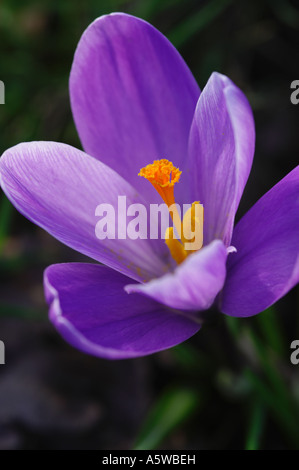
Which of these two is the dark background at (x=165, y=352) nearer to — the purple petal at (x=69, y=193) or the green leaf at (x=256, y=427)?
the green leaf at (x=256, y=427)

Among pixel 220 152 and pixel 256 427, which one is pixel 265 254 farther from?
pixel 256 427

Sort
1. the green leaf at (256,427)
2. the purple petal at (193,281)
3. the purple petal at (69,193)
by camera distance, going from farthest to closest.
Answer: the green leaf at (256,427) < the purple petal at (69,193) < the purple petal at (193,281)

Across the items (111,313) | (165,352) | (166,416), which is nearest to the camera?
(111,313)

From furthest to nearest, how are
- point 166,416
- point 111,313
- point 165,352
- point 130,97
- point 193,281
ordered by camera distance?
point 165,352 → point 166,416 → point 130,97 → point 111,313 → point 193,281

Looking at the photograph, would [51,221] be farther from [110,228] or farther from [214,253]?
[214,253]

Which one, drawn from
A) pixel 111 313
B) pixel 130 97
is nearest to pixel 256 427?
pixel 111 313

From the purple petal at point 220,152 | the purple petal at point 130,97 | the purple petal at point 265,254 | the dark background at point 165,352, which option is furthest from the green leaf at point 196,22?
the purple petal at point 265,254

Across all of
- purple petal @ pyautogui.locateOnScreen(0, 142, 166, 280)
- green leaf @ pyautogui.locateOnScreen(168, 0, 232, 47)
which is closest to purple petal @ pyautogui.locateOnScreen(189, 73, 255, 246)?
purple petal @ pyautogui.locateOnScreen(0, 142, 166, 280)
